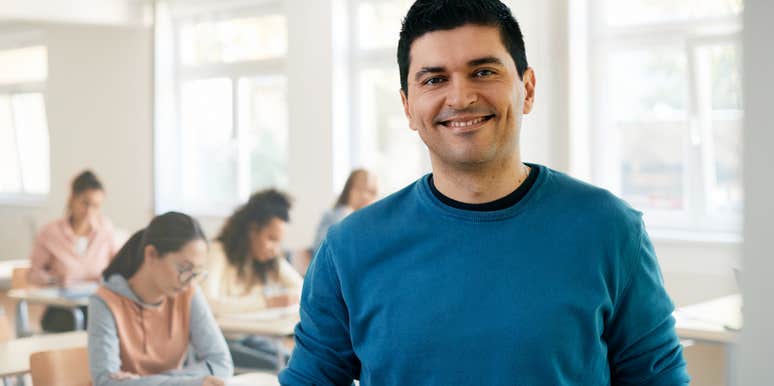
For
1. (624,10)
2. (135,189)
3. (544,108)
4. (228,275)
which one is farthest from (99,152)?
(624,10)

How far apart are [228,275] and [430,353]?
3000mm

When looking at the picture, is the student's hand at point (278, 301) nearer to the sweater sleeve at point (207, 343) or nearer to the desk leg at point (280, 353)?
the desk leg at point (280, 353)

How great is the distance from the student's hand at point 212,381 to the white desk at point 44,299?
2.24 ft

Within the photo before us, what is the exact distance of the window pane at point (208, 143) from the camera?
15.9ft

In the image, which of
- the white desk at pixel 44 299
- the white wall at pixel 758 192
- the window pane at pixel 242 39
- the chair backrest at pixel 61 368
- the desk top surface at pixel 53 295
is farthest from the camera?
the window pane at pixel 242 39

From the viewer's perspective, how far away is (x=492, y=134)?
1.32 meters

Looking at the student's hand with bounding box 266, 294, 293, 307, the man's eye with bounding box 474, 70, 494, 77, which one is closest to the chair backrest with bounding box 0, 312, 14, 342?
the student's hand with bounding box 266, 294, 293, 307

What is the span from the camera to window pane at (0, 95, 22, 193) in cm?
378

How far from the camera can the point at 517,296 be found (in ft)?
4.23

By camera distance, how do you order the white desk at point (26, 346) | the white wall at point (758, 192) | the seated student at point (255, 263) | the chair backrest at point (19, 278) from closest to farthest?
1. the white wall at point (758, 192)
2. the white desk at point (26, 346)
3. the chair backrest at point (19, 278)
4. the seated student at point (255, 263)

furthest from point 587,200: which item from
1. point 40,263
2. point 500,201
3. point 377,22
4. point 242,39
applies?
point 377,22

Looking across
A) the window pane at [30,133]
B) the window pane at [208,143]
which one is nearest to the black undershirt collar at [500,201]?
the window pane at [30,133]

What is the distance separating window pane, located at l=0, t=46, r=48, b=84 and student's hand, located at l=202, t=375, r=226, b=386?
158 cm

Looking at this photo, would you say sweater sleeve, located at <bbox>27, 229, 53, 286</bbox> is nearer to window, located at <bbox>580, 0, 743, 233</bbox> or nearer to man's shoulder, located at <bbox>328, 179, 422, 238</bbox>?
man's shoulder, located at <bbox>328, 179, 422, 238</bbox>
